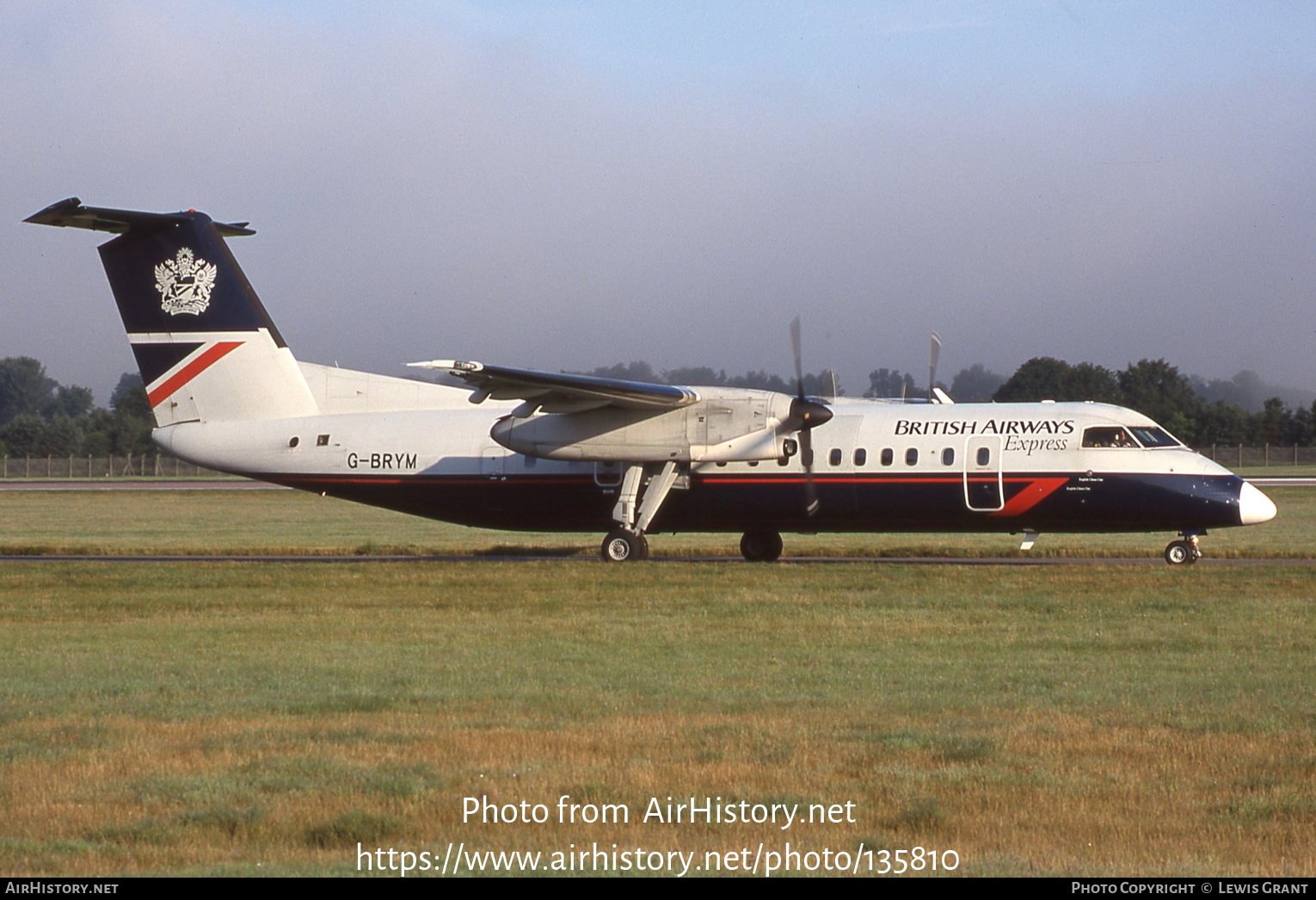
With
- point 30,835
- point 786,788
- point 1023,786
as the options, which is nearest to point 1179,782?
point 1023,786

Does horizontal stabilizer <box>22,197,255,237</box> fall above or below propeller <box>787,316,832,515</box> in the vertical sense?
above

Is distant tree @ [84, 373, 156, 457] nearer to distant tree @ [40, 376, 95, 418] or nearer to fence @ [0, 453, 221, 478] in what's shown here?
fence @ [0, 453, 221, 478]

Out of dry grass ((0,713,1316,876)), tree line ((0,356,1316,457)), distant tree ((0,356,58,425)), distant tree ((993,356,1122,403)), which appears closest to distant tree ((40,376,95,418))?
distant tree ((0,356,58,425))

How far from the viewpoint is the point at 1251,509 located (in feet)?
73.7

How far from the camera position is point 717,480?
2480cm

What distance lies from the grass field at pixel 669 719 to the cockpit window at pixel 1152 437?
312cm

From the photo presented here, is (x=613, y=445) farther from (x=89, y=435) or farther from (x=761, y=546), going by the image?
(x=89, y=435)

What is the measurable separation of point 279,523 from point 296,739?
116ft

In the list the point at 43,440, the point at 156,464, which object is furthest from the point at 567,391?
the point at 43,440

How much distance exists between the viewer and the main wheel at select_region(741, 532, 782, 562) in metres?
26.5

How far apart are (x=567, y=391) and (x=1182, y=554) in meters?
11.1

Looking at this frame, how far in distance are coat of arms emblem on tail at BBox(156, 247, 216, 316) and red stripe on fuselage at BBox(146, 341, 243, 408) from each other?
2.75 feet

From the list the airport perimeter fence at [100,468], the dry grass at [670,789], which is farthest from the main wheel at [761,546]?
the airport perimeter fence at [100,468]

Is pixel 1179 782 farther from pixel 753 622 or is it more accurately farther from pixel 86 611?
pixel 86 611
